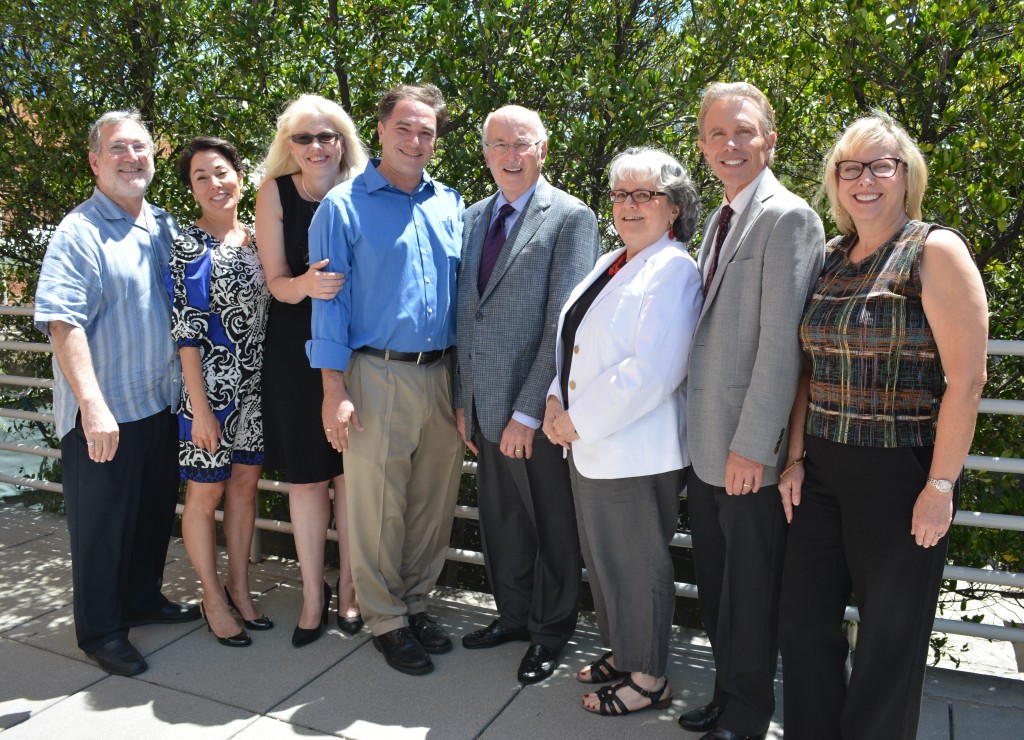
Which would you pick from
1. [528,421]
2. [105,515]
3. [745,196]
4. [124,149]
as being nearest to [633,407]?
[528,421]

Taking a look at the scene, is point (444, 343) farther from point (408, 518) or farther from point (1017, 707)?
point (1017, 707)

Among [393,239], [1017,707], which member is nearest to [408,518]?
[393,239]

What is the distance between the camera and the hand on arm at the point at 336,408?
328cm

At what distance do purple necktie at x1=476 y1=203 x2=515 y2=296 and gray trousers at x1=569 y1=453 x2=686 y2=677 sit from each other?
33.1 inches

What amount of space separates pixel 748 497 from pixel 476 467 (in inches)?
55.8

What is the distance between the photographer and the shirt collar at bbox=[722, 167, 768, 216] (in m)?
2.69

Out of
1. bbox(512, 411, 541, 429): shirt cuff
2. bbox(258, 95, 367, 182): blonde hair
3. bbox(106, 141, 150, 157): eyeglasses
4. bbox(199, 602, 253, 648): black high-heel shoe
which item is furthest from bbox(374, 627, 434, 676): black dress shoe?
bbox(106, 141, 150, 157): eyeglasses

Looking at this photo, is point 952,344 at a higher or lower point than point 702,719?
higher

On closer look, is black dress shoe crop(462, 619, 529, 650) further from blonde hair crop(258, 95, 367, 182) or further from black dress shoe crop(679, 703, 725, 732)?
blonde hair crop(258, 95, 367, 182)

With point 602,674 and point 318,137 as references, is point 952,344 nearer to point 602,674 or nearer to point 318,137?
point 602,674

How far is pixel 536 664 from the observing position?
130 inches

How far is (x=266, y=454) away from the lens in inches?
143

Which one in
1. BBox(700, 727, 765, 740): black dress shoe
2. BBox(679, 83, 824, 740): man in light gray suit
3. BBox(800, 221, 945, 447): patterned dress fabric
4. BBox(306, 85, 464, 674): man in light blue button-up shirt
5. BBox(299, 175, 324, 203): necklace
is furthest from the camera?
BBox(299, 175, 324, 203): necklace

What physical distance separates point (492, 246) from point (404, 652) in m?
1.65
